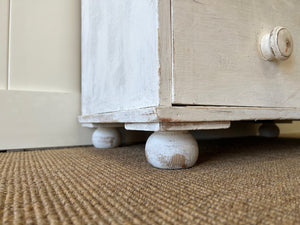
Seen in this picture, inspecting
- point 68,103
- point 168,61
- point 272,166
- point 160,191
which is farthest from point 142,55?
point 68,103

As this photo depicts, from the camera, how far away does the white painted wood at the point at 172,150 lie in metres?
0.45

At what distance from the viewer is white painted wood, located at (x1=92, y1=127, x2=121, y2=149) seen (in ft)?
2.59

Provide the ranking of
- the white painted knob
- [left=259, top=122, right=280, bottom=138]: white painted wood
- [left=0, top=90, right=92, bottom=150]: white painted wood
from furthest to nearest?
[left=259, top=122, right=280, bottom=138]: white painted wood
[left=0, top=90, right=92, bottom=150]: white painted wood
the white painted knob

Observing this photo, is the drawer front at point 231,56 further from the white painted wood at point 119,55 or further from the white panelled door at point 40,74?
the white panelled door at point 40,74

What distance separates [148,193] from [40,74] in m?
0.67

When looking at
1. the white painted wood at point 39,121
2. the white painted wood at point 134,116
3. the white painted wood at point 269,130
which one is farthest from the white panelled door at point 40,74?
the white painted wood at point 269,130

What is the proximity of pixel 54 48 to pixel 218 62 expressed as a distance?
0.62m

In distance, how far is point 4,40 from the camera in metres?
0.77

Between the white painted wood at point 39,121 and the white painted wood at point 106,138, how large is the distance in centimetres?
10

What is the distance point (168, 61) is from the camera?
16.6 inches

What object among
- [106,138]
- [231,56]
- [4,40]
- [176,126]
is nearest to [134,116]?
[176,126]

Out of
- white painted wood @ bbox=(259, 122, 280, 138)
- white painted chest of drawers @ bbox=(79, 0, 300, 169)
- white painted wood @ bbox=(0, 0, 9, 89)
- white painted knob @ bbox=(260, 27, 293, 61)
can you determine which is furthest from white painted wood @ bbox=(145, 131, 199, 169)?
white painted wood @ bbox=(259, 122, 280, 138)

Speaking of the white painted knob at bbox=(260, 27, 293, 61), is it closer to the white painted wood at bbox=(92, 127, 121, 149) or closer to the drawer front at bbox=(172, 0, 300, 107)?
the drawer front at bbox=(172, 0, 300, 107)

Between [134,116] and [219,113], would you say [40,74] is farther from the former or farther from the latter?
[219,113]
